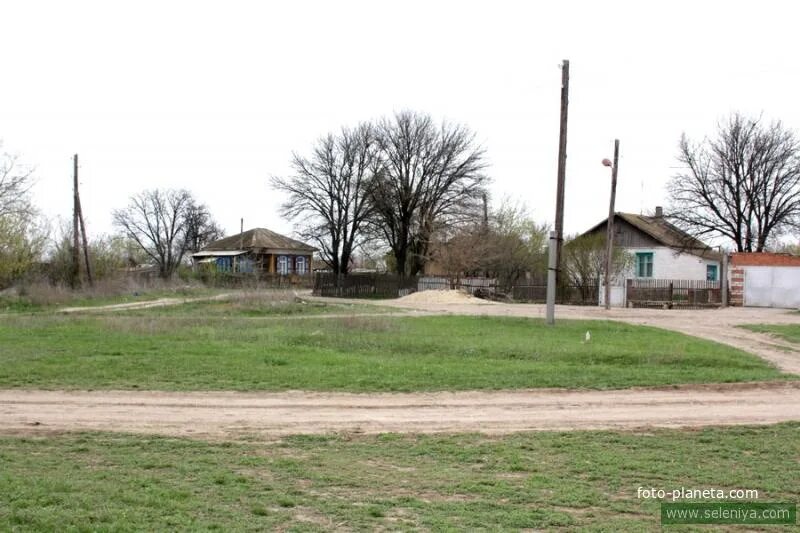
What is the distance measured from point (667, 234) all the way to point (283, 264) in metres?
44.5

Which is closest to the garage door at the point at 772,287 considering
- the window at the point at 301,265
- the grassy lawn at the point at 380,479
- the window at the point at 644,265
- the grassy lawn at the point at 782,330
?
the window at the point at 644,265

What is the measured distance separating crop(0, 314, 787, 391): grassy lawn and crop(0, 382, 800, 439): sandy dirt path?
2.62ft

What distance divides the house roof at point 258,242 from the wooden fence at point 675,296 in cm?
4538

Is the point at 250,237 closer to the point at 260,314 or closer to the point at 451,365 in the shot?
the point at 260,314

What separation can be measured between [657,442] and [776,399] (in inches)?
190

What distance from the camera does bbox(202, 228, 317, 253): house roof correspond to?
271ft

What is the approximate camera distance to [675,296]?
43.2 meters

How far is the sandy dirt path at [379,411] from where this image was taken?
32.1ft

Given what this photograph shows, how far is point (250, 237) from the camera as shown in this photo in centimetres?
8400

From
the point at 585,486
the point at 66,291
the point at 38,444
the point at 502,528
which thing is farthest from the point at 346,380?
the point at 66,291

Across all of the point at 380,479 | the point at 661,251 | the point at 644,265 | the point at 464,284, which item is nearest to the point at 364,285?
the point at 464,284

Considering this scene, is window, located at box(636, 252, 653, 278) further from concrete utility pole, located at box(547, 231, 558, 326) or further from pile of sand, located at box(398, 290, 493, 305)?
concrete utility pole, located at box(547, 231, 558, 326)

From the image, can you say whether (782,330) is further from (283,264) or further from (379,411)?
(283,264)

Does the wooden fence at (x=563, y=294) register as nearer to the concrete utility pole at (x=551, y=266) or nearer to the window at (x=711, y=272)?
the window at (x=711, y=272)
